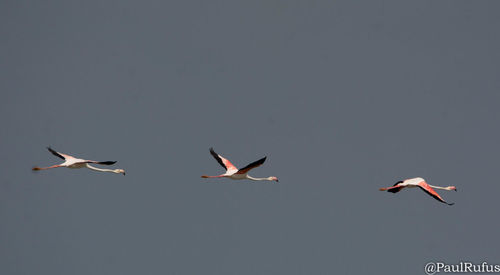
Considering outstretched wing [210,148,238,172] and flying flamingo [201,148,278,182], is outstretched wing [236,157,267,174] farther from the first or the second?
outstretched wing [210,148,238,172]

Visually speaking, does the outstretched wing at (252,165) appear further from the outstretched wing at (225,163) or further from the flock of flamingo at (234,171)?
the outstretched wing at (225,163)

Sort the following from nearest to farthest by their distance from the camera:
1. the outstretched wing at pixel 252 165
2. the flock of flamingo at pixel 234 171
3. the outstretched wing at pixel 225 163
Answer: the outstretched wing at pixel 252 165, the flock of flamingo at pixel 234 171, the outstretched wing at pixel 225 163

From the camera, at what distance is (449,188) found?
4125cm

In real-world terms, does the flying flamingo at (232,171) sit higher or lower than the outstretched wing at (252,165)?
higher

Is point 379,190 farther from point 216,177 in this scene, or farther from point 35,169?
point 35,169

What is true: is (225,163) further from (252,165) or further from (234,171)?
(252,165)

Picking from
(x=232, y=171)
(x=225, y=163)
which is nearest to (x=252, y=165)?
(x=232, y=171)

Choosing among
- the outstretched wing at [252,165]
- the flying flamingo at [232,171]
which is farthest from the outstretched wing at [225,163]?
the outstretched wing at [252,165]

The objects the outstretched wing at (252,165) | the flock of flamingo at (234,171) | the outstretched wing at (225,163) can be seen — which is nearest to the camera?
the outstretched wing at (252,165)

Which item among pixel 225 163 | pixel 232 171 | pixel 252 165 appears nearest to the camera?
pixel 252 165

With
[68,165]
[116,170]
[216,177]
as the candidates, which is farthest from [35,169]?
[216,177]

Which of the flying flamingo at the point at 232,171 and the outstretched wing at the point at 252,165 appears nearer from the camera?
the outstretched wing at the point at 252,165

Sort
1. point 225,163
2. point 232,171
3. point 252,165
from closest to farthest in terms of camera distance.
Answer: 1. point 252,165
2. point 232,171
3. point 225,163

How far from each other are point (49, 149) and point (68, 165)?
4.65ft
